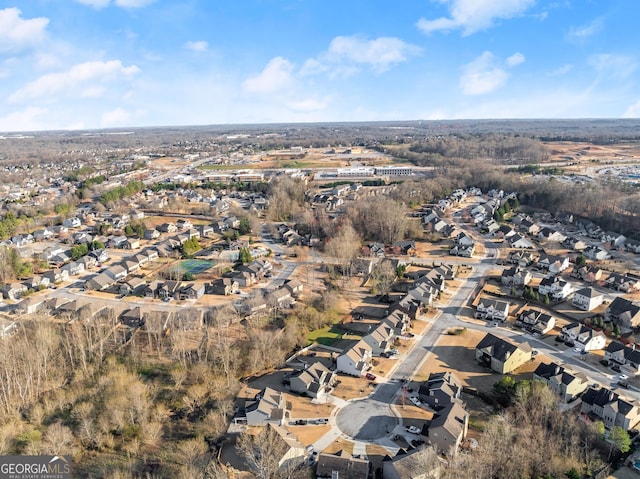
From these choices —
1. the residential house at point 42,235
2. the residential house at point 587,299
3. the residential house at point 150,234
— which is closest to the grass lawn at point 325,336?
the residential house at point 587,299

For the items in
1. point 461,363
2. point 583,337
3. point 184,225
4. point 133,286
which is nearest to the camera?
point 461,363

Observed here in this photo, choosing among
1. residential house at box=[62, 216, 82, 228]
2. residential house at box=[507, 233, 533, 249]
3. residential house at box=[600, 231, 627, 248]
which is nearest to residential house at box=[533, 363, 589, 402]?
residential house at box=[507, 233, 533, 249]

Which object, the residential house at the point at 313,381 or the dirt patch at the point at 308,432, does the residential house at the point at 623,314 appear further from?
the dirt patch at the point at 308,432

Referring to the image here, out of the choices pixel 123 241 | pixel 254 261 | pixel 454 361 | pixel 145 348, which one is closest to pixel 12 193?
pixel 123 241

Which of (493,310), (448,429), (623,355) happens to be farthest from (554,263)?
(448,429)

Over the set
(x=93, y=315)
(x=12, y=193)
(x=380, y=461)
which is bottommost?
(x=380, y=461)

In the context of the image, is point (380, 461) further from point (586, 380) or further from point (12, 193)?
point (12, 193)

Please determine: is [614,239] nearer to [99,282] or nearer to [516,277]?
[516,277]
